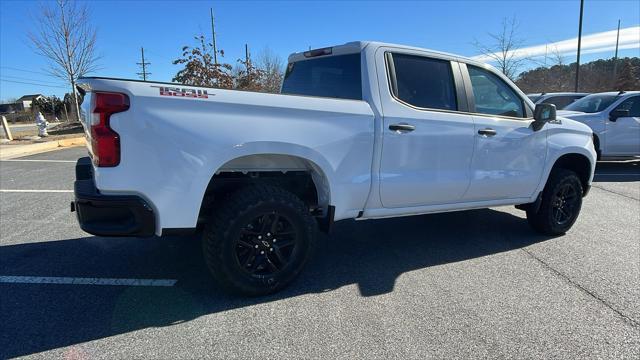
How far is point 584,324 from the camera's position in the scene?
3.08 m

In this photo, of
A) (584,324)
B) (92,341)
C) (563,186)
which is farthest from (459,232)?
(92,341)

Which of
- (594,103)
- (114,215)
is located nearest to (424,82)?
(114,215)

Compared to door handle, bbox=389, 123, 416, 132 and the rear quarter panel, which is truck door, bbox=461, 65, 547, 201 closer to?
door handle, bbox=389, 123, 416, 132

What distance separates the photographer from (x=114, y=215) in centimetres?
285

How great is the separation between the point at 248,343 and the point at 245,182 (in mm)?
1252

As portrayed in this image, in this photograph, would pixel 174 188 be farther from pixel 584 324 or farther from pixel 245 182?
pixel 584 324

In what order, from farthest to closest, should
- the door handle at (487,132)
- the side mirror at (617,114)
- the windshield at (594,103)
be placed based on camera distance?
the windshield at (594,103) → the side mirror at (617,114) → the door handle at (487,132)

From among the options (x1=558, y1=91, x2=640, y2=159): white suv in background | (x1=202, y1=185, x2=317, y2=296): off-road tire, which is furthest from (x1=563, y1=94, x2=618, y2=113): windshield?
(x1=202, y1=185, x2=317, y2=296): off-road tire

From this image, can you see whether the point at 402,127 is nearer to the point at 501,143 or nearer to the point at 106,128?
the point at 501,143

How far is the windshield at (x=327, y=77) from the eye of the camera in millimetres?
3822

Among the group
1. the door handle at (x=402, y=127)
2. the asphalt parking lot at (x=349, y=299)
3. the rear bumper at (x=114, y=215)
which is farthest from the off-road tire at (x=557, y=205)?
the rear bumper at (x=114, y=215)

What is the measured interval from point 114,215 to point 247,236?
93 centimetres

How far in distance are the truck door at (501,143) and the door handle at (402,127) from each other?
824mm

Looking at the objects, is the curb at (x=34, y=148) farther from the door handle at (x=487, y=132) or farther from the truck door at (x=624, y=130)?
the truck door at (x=624, y=130)
